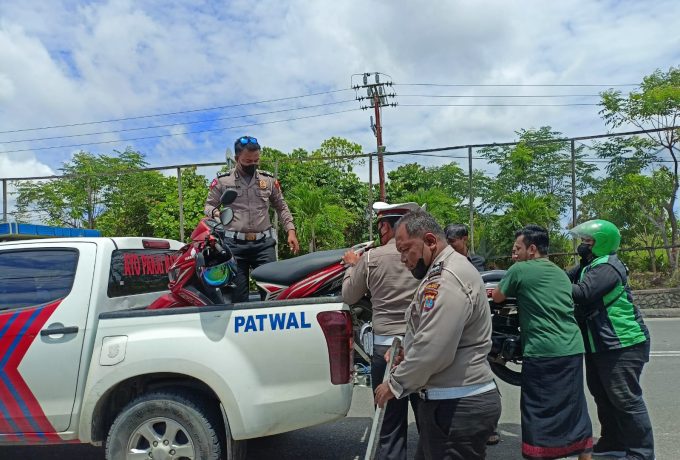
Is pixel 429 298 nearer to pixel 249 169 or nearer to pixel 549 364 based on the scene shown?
pixel 549 364

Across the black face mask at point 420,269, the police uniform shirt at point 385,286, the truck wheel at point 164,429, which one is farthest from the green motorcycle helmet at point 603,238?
the truck wheel at point 164,429

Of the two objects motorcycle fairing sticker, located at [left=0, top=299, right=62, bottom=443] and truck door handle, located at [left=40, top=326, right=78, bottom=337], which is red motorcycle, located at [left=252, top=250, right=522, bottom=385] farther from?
motorcycle fairing sticker, located at [left=0, top=299, right=62, bottom=443]

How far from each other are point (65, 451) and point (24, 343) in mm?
1582

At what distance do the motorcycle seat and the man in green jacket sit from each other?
165cm

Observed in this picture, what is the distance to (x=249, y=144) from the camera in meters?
4.59

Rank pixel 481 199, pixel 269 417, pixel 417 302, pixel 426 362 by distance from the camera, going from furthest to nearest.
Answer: pixel 481 199, pixel 269 417, pixel 417 302, pixel 426 362

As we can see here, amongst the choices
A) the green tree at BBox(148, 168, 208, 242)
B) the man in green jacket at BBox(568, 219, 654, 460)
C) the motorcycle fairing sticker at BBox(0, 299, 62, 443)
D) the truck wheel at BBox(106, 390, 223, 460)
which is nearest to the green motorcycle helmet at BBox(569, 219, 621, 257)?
the man in green jacket at BBox(568, 219, 654, 460)

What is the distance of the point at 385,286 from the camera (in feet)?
11.4

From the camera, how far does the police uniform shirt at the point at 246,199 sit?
4613mm

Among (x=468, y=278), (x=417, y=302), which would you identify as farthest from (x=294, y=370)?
(x=468, y=278)

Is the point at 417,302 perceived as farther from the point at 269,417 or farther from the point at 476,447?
the point at 269,417

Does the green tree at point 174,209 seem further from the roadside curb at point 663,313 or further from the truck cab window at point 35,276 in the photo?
the roadside curb at point 663,313

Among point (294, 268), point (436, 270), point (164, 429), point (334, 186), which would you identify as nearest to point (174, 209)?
point (334, 186)

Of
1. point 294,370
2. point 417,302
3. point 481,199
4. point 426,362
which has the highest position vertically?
point 481,199
